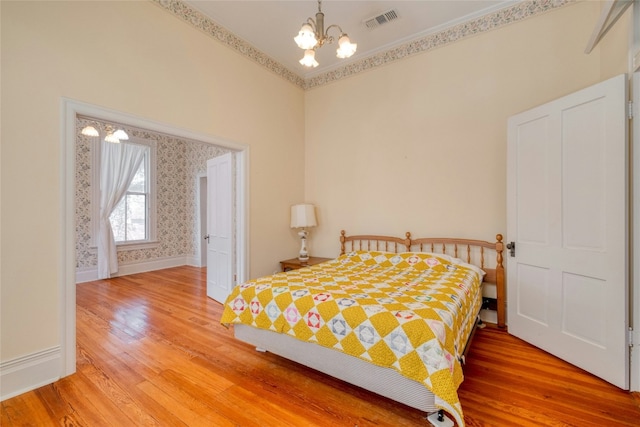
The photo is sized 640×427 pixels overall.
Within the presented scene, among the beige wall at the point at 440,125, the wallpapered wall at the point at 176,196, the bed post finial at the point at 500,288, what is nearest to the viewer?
the beige wall at the point at 440,125

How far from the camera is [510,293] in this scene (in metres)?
2.76

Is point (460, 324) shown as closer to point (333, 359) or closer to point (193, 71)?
point (333, 359)

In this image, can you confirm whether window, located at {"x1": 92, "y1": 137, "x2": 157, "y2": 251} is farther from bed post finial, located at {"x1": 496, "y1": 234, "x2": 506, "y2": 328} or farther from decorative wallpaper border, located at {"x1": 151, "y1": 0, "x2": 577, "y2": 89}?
bed post finial, located at {"x1": 496, "y1": 234, "x2": 506, "y2": 328}

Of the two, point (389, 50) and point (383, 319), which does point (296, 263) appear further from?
point (389, 50)

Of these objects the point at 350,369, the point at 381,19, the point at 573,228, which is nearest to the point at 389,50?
the point at 381,19

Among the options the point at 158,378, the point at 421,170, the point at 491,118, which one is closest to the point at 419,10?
the point at 491,118

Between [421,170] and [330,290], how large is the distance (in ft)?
6.82

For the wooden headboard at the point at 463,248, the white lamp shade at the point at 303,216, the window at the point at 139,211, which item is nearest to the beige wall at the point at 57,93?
the white lamp shade at the point at 303,216

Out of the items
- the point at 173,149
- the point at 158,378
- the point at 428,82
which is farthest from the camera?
the point at 173,149

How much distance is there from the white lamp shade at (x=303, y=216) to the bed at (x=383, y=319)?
1.17 m

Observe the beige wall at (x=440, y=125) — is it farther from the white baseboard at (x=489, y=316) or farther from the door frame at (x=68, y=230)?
the door frame at (x=68, y=230)

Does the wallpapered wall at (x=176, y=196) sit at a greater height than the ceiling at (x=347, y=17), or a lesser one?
lesser

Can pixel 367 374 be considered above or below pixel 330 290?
below

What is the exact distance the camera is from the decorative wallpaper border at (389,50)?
2.82 meters
